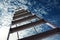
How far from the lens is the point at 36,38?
1.68 meters

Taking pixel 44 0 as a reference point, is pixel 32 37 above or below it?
above

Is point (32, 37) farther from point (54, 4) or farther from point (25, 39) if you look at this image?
point (54, 4)

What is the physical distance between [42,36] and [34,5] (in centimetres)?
1201

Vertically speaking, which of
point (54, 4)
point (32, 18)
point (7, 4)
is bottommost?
point (7, 4)

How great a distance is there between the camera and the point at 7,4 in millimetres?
16844

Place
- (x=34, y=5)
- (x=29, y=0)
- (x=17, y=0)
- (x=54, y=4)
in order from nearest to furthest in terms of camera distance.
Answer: (x=54, y=4) → (x=34, y=5) → (x=29, y=0) → (x=17, y=0)

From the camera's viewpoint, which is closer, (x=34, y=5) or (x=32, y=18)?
(x=32, y=18)

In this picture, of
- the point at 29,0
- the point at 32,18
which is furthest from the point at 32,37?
the point at 29,0

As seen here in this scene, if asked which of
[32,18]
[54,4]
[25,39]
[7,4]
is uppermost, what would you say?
[25,39]

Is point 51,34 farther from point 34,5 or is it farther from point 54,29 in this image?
point 34,5

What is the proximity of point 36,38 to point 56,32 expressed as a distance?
8.6 inches

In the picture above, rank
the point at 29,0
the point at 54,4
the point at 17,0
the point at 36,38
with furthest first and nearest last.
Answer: the point at 17,0 < the point at 29,0 < the point at 54,4 < the point at 36,38

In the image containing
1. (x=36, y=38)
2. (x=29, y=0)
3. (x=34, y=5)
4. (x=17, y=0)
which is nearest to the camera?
(x=36, y=38)

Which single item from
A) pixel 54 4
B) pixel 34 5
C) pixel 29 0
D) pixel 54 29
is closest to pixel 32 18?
pixel 54 29
